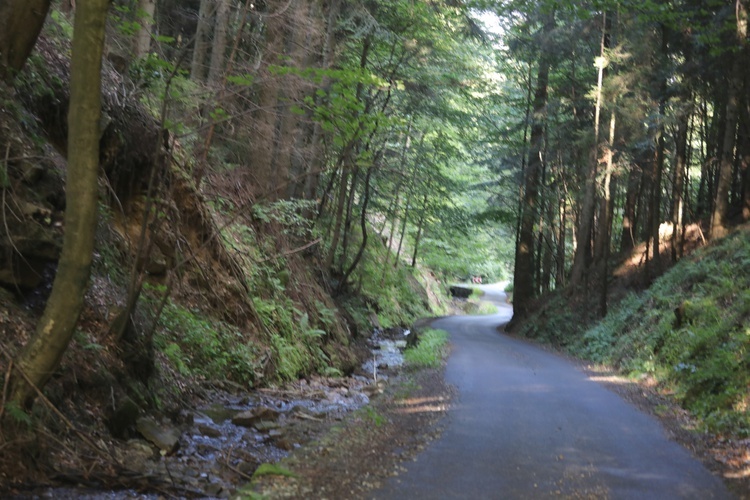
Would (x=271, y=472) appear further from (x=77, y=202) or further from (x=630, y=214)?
(x=630, y=214)

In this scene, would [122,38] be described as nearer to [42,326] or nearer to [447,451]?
[42,326]

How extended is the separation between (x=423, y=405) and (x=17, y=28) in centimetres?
774

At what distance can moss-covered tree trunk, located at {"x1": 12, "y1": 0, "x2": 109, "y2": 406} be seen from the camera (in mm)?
4848

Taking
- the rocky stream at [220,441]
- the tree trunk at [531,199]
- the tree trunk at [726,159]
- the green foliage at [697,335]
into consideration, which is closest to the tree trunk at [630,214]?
the tree trunk at [531,199]

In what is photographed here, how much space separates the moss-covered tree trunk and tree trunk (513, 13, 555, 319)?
24.0m

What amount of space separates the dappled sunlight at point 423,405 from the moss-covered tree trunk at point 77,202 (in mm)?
6122

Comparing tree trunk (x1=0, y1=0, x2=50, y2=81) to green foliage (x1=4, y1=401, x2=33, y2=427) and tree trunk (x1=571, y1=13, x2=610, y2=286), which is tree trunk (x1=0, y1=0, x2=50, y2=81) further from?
tree trunk (x1=571, y1=13, x2=610, y2=286)

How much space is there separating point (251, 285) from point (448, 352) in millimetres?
7825

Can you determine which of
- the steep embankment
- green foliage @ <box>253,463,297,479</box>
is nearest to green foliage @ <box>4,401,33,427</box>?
the steep embankment

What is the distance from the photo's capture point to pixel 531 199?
1203 inches

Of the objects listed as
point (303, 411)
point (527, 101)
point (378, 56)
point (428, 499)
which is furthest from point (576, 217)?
point (428, 499)

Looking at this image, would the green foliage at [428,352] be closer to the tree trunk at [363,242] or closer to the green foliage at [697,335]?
the tree trunk at [363,242]

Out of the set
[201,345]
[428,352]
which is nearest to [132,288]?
[201,345]

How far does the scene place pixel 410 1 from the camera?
20.5m
